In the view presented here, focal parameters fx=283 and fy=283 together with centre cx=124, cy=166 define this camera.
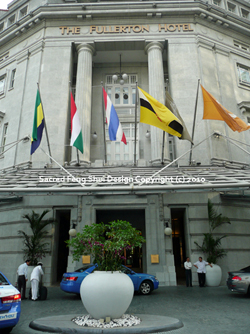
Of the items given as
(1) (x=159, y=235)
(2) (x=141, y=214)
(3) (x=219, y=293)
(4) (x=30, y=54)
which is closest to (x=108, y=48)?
(4) (x=30, y=54)

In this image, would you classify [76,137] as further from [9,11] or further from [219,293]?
[9,11]

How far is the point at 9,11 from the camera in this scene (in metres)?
28.7

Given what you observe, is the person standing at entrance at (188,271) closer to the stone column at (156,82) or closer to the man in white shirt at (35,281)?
the stone column at (156,82)

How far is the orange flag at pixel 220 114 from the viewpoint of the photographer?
15992mm

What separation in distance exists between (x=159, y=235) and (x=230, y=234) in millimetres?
4568

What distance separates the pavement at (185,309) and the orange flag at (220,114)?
28.9 feet

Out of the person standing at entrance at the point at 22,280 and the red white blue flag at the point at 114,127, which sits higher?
the red white blue flag at the point at 114,127

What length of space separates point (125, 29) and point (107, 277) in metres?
22.3

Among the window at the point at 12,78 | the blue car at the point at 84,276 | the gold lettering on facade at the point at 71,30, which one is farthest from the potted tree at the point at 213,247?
the window at the point at 12,78

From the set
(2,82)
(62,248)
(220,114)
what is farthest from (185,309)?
(2,82)

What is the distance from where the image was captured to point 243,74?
84.2 ft

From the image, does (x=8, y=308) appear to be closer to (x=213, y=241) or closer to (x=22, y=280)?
(x=22, y=280)

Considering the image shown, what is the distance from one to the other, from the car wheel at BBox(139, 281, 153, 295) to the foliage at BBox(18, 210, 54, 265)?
22.3ft

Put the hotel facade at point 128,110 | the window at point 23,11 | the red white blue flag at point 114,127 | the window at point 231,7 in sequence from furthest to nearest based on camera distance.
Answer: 1. the window at point 231,7
2. the window at point 23,11
3. the hotel facade at point 128,110
4. the red white blue flag at point 114,127
